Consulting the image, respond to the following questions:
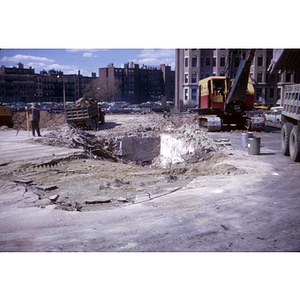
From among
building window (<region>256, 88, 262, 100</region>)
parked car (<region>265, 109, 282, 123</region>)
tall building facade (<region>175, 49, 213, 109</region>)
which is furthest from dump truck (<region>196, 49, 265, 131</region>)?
building window (<region>256, 88, 262, 100</region>)

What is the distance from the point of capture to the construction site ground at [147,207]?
4633mm

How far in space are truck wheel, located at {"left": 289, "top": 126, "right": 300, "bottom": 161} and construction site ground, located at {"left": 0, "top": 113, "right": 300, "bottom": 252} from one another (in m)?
0.32

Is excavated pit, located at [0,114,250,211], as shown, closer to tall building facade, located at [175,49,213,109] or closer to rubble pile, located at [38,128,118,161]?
rubble pile, located at [38,128,118,161]

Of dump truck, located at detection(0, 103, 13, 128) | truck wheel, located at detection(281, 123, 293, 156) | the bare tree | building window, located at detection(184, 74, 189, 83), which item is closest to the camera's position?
truck wheel, located at detection(281, 123, 293, 156)

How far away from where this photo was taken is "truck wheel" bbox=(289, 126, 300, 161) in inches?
373

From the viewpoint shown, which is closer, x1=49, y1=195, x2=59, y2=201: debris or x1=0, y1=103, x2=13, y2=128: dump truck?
x1=49, y1=195, x2=59, y2=201: debris

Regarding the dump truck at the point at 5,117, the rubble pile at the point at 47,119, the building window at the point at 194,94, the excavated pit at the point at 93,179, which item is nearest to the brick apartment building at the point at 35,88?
the rubble pile at the point at 47,119

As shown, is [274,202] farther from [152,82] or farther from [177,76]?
[152,82]

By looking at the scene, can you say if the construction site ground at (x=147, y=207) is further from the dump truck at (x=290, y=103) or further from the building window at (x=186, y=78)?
the building window at (x=186, y=78)

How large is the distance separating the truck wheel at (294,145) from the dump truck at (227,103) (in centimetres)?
764

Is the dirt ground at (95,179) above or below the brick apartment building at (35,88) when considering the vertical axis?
below

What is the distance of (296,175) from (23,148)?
10387 millimetres

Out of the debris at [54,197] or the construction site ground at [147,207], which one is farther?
the debris at [54,197]

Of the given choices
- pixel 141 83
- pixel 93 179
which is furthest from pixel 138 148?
pixel 141 83
